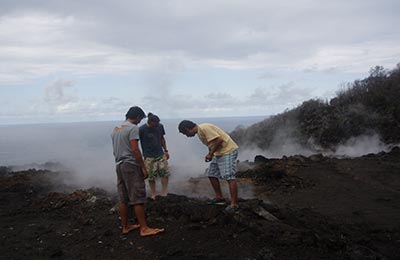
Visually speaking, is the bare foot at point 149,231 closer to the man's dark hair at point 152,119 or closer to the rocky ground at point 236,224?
the rocky ground at point 236,224

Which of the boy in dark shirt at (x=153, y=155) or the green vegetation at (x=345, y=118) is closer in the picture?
the boy in dark shirt at (x=153, y=155)

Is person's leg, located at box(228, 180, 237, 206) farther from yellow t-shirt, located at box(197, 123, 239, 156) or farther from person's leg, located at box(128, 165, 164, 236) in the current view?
person's leg, located at box(128, 165, 164, 236)

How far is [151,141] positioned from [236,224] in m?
3.06

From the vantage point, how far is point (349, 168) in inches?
456

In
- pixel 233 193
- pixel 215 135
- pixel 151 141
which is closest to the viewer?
pixel 233 193

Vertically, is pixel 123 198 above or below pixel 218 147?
below

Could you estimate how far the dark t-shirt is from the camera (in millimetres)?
8578

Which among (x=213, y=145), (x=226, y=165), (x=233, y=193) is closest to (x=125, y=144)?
(x=213, y=145)

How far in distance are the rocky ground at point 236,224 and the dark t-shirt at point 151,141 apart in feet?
3.47

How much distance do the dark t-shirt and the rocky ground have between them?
106 centimetres

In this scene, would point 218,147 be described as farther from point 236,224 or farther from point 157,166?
point 157,166

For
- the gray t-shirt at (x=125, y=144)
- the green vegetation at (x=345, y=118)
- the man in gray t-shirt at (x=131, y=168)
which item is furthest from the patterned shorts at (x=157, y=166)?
the green vegetation at (x=345, y=118)

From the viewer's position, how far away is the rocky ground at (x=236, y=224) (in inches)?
218

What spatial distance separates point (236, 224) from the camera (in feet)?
20.1
